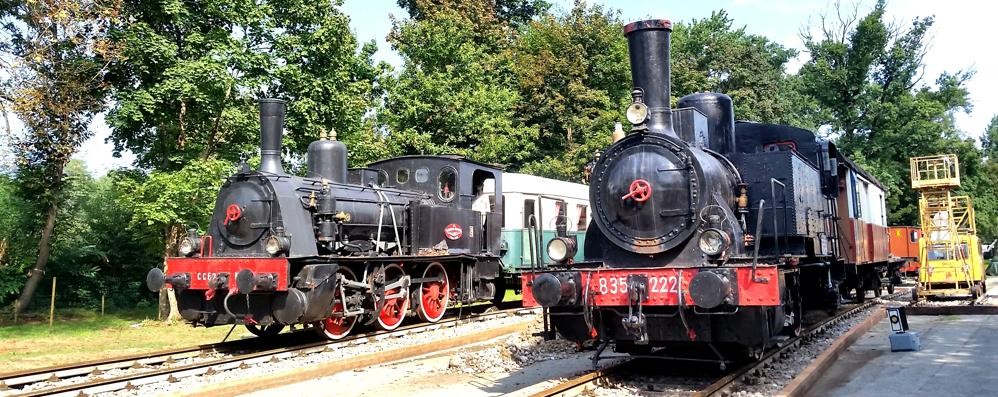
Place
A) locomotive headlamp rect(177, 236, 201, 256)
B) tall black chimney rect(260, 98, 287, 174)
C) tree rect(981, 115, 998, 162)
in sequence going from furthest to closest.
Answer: tree rect(981, 115, 998, 162) → tall black chimney rect(260, 98, 287, 174) → locomotive headlamp rect(177, 236, 201, 256)

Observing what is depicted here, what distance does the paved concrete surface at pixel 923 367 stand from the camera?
742cm

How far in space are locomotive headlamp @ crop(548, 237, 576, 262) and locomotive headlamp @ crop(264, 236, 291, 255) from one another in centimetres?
459

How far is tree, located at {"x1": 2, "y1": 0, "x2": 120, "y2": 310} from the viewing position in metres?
14.1

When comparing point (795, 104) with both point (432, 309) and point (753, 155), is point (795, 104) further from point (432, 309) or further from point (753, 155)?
point (753, 155)

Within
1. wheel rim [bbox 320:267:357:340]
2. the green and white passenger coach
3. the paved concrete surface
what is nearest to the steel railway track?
wheel rim [bbox 320:267:357:340]

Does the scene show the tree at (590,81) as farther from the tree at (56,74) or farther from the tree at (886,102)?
the tree at (56,74)

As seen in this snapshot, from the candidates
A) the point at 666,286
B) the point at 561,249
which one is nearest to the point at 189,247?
the point at 561,249

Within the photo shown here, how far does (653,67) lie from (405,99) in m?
17.5

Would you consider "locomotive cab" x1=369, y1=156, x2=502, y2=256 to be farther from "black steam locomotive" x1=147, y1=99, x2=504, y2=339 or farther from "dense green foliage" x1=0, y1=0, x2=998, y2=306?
"dense green foliage" x1=0, y1=0, x2=998, y2=306

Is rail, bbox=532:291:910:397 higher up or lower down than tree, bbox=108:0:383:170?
lower down

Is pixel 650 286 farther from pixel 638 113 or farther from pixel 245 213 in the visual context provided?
pixel 245 213

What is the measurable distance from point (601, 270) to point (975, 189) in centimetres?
3755

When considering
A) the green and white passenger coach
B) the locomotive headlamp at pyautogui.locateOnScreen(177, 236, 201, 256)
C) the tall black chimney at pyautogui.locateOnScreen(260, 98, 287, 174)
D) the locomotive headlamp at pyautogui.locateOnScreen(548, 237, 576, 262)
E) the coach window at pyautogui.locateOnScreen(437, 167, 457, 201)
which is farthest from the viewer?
the green and white passenger coach

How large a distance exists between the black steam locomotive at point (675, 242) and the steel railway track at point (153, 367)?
175 inches
